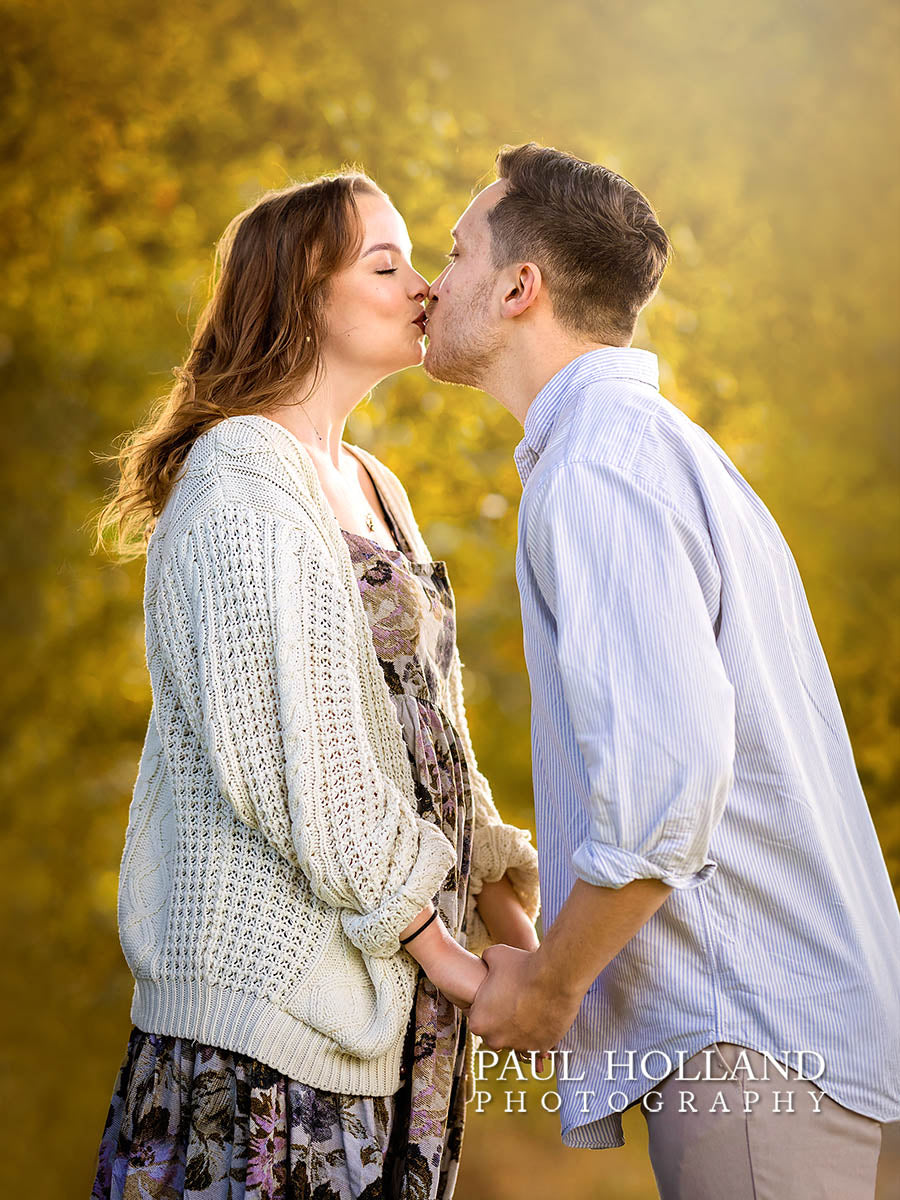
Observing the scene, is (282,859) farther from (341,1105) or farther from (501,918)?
(501,918)

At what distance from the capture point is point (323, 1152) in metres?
1.28

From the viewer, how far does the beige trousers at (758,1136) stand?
3.46ft

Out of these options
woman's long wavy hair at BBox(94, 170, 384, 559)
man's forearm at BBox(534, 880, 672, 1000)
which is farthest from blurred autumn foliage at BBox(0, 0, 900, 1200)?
man's forearm at BBox(534, 880, 672, 1000)

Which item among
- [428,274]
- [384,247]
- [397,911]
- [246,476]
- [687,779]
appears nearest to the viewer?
[687,779]

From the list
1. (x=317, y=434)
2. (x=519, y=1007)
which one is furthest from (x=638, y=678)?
(x=317, y=434)

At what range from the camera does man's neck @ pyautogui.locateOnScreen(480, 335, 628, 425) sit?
142cm

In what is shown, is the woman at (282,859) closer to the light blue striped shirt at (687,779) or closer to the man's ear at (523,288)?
the light blue striped shirt at (687,779)

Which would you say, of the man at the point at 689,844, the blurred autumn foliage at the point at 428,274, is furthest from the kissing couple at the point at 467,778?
the blurred autumn foliage at the point at 428,274

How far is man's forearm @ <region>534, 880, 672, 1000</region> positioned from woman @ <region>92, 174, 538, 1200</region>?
0.62 feet

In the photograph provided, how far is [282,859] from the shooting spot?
4.28ft

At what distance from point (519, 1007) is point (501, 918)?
0.55 metres

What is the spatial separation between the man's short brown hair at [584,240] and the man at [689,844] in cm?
Result: 20

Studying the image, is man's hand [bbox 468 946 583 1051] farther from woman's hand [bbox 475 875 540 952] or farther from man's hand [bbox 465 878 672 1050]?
woman's hand [bbox 475 875 540 952]

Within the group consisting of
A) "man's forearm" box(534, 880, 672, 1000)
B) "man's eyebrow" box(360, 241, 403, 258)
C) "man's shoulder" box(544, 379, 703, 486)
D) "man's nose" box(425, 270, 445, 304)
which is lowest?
"man's forearm" box(534, 880, 672, 1000)
